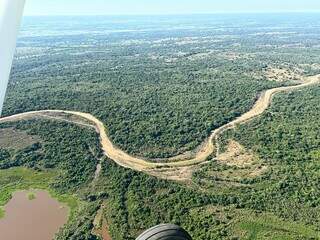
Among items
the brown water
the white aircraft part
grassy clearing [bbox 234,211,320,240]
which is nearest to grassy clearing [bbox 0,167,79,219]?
the brown water

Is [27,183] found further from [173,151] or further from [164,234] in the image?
[164,234]

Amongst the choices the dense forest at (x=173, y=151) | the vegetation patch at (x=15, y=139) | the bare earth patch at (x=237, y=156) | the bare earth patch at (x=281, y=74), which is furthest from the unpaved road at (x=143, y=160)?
the bare earth patch at (x=281, y=74)

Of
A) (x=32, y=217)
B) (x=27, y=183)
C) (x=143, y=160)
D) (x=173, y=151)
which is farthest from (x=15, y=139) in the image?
(x=173, y=151)

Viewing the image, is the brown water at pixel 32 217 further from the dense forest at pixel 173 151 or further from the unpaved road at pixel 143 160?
the unpaved road at pixel 143 160

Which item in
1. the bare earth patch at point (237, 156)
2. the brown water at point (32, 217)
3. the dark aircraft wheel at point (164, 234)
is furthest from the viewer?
the bare earth patch at point (237, 156)

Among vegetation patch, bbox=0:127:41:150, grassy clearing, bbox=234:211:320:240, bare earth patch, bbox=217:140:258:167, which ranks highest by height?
bare earth patch, bbox=217:140:258:167

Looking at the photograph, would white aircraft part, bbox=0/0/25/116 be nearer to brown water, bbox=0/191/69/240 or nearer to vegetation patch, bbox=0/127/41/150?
brown water, bbox=0/191/69/240
